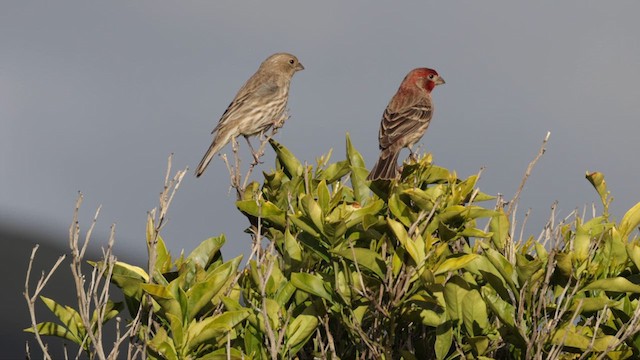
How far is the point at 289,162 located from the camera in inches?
248

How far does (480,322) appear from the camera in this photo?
16.5ft

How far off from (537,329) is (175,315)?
6.30 ft

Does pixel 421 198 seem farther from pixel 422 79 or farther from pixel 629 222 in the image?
pixel 422 79

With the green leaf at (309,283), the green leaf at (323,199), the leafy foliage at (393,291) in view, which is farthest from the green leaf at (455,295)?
the green leaf at (323,199)

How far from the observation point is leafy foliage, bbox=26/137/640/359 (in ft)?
16.2

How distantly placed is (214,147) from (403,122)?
2.63 m

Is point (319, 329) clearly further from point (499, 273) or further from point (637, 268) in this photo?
point (637, 268)

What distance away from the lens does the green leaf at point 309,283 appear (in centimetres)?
498

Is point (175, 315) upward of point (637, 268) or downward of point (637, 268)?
downward

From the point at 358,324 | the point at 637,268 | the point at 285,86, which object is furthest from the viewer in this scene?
the point at 285,86

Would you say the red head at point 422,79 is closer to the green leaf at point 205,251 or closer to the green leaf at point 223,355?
the green leaf at point 205,251

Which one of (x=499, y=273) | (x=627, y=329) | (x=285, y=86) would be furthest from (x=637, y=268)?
(x=285, y=86)

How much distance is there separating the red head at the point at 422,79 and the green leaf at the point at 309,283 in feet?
24.1

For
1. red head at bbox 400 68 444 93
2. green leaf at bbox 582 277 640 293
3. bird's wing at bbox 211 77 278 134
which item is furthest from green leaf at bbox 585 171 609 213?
bird's wing at bbox 211 77 278 134
